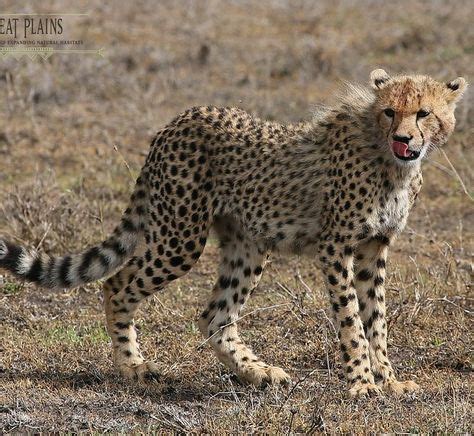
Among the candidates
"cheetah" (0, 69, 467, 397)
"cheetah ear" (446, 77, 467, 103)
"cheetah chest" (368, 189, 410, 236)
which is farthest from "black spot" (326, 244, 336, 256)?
"cheetah ear" (446, 77, 467, 103)

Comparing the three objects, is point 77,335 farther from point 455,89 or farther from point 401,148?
point 455,89

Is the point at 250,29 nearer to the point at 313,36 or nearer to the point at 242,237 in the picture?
the point at 313,36

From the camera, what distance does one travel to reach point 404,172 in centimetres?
518

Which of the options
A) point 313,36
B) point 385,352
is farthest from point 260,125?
point 313,36

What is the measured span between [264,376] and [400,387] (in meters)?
0.64

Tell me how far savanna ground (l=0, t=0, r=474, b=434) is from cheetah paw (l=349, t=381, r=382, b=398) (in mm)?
73

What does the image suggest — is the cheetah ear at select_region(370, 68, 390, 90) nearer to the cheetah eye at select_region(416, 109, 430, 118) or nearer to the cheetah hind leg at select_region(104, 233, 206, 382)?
the cheetah eye at select_region(416, 109, 430, 118)

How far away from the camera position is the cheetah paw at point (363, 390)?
16.4 feet

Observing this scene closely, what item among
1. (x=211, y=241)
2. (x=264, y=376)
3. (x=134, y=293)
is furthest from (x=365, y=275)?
(x=211, y=241)

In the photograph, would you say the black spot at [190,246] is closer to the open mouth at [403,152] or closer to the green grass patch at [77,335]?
the green grass patch at [77,335]

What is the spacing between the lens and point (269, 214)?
18.0 ft

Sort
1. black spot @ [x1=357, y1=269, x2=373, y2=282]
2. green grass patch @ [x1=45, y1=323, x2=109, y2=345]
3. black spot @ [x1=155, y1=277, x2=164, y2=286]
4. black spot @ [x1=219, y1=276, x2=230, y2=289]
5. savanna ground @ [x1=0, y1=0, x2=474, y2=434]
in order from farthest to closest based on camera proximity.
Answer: green grass patch @ [x1=45, y1=323, x2=109, y2=345] < black spot @ [x1=219, y1=276, x2=230, y2=289] < black spot @ [x1=155, y1=277, x2=164, y2=286] < black spot @ [x1=357, y1=269, x2=373, y2=282] < savanna ground @ [x1=0, y1=0, x2=474, y2=434]

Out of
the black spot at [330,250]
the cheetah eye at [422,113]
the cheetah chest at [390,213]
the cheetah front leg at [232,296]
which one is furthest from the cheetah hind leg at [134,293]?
the cheetah eye at [422,113]

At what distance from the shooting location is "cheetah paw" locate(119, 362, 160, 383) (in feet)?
17.7
